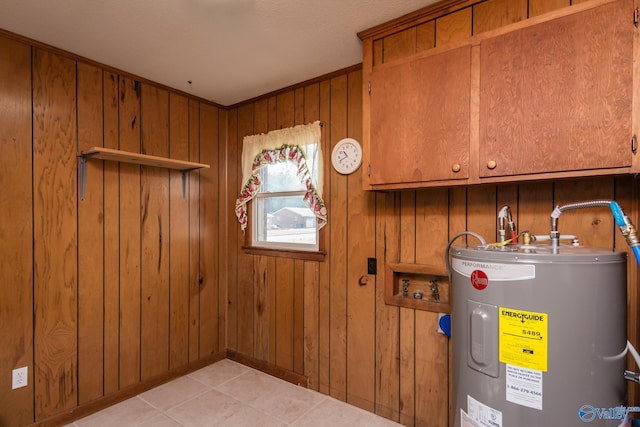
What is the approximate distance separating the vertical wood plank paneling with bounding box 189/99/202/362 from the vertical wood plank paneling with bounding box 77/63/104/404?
2.28 ft

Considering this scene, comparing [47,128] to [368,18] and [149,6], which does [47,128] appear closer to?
[149,6]

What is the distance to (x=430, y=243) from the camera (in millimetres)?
1989

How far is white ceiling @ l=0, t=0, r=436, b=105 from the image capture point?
5.52ft

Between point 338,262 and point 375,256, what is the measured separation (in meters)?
0.32

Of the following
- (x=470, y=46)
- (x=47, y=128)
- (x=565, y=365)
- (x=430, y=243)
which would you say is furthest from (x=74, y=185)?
(x=565, y=365)

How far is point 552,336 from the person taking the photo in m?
1.07

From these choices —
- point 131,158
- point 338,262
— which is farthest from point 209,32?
point 338,262

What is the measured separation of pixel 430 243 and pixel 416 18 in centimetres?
126

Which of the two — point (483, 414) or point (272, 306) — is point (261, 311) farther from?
point (483, 414)

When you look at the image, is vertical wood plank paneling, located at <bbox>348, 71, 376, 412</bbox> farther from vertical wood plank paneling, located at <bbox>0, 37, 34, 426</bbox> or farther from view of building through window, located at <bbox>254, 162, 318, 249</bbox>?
vertical wood plank paneling, located at <bbox>0, 37, 34, 426</bbox>

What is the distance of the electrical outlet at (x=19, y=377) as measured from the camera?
6.36 feet

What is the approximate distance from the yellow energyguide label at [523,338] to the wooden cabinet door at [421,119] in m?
0.72

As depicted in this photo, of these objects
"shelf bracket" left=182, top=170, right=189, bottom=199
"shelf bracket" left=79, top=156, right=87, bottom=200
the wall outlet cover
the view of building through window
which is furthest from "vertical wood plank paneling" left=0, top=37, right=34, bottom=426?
the wall outlet cover

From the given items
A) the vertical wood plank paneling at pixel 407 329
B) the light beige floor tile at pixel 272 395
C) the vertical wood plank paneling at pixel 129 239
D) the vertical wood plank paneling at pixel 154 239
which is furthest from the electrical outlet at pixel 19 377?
the vertical wood plank paneling at pixel 407 329
